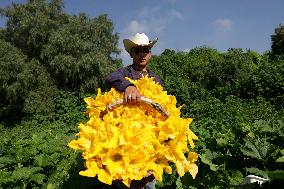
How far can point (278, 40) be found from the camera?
39625 mm

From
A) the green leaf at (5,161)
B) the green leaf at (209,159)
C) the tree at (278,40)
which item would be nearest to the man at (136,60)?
the green leaf at (209,159)

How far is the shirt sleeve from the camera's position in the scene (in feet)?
11.2

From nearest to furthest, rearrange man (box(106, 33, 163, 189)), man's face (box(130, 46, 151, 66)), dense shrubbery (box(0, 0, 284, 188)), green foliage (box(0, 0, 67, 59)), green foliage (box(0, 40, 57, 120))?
1. man (box(106, 33, 163, 189))
2. man's face (box(130, 46, 151, 66))
3. dense shrubbery (box(0, 0, 284, 188))
4. green foliage (box(0, 40, 57, 120))
5. green foliage (box(0, 0, 67, 59))

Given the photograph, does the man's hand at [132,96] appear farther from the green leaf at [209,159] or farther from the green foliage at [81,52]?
the green foliage at [81,52]

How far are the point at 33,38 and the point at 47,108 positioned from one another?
4278mm

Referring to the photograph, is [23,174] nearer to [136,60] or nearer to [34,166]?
[34,166]

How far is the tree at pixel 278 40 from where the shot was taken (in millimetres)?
38688

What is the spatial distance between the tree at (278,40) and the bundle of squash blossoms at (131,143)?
3719 cm

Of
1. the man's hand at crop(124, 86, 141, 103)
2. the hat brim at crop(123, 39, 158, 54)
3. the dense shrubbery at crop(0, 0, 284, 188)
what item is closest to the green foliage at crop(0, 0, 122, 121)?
the dense shrubbery at crop(0, 0, 284, 188)

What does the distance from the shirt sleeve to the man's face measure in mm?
149

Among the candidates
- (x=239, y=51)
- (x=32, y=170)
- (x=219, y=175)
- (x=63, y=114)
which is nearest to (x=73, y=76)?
(x=63, y=114)

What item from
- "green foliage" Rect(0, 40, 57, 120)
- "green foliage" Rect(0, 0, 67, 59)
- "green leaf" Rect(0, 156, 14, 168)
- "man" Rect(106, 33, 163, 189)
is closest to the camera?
"man" Rect(106, 33, 163, 189)

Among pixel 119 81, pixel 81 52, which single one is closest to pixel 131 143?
pixel 119 81

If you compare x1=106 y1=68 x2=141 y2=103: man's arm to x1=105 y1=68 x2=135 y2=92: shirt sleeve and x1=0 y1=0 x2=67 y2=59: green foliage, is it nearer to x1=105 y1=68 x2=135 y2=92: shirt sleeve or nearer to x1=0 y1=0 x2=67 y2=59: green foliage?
x1=105 y1=68 x2=135 y2=92: shirt sleeve
